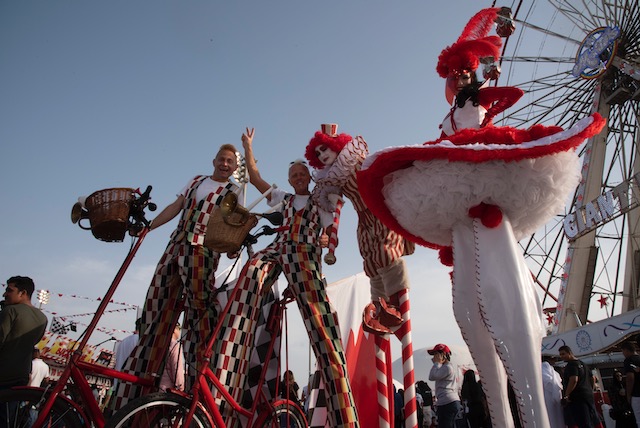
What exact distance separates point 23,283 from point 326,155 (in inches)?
81.7

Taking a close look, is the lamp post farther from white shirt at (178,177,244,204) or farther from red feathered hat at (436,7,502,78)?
red feathered hat at (436,7,502,78)

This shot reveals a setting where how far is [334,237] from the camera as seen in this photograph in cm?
241

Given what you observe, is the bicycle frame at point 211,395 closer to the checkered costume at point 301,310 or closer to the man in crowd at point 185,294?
the checkered costume at point 301,310

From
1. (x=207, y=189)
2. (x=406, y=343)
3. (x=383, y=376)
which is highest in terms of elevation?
(x=207, y=189)

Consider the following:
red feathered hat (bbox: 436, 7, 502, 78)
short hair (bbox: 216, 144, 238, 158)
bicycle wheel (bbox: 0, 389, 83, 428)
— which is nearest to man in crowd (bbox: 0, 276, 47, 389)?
bicycle wheel (bbox: 0, 389, 83, 428)

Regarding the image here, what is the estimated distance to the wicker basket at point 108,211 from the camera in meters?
Answer: 2.13

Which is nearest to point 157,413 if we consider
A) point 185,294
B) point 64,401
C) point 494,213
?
point 64,401

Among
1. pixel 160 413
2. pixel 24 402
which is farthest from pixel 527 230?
pixel 24 402

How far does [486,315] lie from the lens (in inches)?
58.6

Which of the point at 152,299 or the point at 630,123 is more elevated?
the point at 630,123

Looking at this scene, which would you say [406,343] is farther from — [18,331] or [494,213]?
[18,331]

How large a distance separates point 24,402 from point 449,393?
3972mm

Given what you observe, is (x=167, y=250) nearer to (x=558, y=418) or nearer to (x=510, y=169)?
(x=510, y=169)

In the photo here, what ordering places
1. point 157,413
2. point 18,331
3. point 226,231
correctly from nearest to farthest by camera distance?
point 157,413
point 226,231
point 18,331
